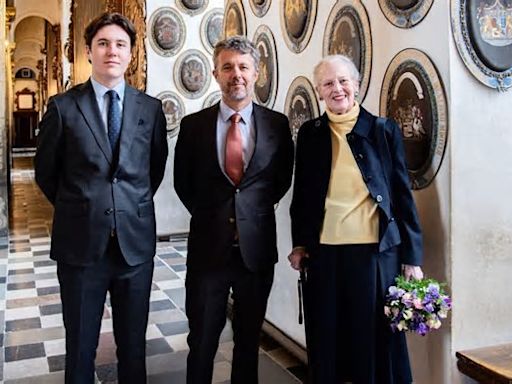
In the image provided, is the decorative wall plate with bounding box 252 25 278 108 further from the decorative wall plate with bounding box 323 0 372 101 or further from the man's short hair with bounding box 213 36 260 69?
the man's short hair with bounding box 213 36 260 69

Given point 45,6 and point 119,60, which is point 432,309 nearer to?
point 119,60

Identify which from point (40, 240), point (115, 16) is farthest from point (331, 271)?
point (40, 240)

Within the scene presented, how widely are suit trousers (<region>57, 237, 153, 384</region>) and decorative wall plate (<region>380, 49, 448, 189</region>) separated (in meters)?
1.23

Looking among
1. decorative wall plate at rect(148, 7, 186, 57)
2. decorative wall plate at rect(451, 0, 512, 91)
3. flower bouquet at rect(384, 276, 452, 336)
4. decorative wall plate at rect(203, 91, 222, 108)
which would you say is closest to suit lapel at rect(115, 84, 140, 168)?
flower bouquet at rect(384, 276, 452, 336)

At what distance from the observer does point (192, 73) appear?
7230mm

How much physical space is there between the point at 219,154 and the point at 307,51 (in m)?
1.12

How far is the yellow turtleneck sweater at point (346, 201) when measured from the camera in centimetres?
224

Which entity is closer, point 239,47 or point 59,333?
point 239,47

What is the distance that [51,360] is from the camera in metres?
3.54

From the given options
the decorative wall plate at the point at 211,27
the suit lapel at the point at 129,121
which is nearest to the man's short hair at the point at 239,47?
the suit lapel at the point at 129,121

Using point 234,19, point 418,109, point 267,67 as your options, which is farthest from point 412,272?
point 234,19

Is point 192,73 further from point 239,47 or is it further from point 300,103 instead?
point 239,47

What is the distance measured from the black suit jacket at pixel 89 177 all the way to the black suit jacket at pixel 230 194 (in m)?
0.23

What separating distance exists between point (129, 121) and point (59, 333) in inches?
87.1
